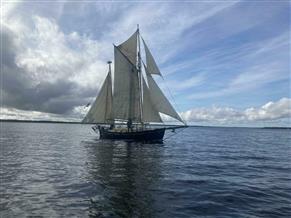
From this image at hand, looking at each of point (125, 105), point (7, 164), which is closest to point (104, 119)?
point (125, 105)

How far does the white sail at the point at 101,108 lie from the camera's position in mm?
75375

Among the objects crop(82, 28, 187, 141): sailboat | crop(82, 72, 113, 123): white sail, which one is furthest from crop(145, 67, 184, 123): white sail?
crop(82, 72, 113, 123): white sail

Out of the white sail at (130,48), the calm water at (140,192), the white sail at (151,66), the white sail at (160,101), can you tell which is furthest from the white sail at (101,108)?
the calm water at (140,192)

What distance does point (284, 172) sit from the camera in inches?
1228

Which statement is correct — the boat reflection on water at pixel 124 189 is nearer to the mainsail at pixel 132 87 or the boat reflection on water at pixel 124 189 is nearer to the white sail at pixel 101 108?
the mainsail at pixel 132 87

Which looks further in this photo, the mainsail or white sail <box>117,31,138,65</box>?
white sail <box>117,31,138,65</box>

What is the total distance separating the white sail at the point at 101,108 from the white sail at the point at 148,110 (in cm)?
1330

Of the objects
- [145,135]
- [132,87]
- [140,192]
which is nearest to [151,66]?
[132,87]

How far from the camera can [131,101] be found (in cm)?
6875

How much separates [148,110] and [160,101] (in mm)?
3858

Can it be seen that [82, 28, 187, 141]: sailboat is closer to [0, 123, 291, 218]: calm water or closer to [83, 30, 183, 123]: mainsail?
[83, 30, 183, 123]: mainsail

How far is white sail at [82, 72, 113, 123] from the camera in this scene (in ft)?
247

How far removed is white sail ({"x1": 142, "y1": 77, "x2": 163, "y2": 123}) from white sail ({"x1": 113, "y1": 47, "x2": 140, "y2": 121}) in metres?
3.58

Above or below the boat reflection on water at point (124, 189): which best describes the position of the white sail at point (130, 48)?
above
